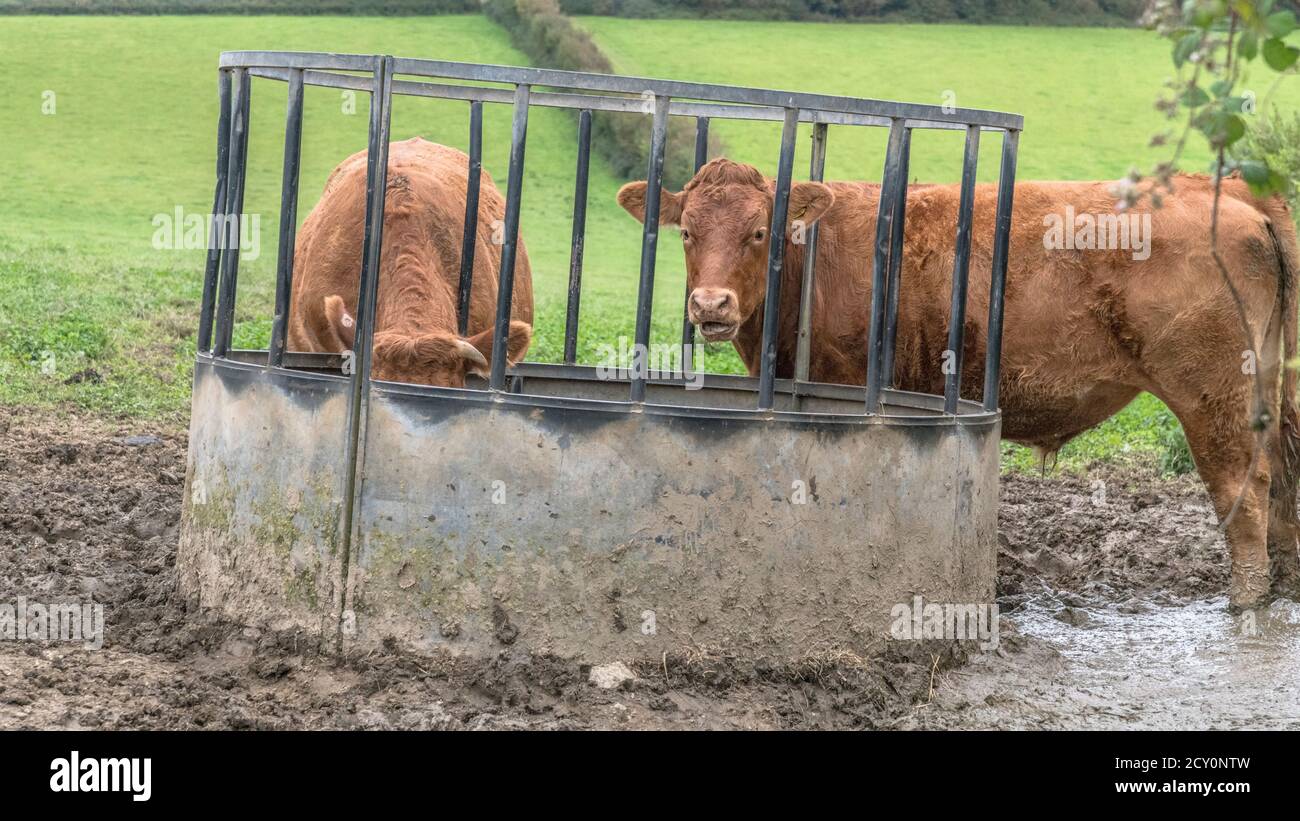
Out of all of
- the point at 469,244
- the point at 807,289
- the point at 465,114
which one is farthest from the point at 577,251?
the point at 465,114

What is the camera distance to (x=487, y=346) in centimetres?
652

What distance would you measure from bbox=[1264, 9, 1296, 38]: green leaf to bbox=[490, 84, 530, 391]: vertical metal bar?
323cm

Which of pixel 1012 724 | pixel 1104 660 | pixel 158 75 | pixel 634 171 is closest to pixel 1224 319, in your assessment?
pixel 1104 660

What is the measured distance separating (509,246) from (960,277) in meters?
1.94

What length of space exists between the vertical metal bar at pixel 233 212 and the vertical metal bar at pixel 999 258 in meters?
3.14

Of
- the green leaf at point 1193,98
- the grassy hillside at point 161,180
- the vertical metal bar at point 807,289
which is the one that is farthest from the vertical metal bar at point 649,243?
the grassy hillside at point 161,180

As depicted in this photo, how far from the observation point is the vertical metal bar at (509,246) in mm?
5465

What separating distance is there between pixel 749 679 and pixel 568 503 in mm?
983

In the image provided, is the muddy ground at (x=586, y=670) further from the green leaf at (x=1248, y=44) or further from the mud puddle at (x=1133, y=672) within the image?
the green leaf at (x=1248, y=44)

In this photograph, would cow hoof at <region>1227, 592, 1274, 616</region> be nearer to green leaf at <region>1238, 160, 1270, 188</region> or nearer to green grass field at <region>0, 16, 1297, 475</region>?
green leaf at <region>1238, 160, 1270, 188</region>

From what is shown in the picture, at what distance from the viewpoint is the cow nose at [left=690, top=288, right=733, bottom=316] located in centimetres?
645

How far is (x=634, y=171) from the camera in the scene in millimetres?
28750

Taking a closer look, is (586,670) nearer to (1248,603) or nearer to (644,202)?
(644,202)

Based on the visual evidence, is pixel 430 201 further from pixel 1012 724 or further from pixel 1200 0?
pixel 1200 0
